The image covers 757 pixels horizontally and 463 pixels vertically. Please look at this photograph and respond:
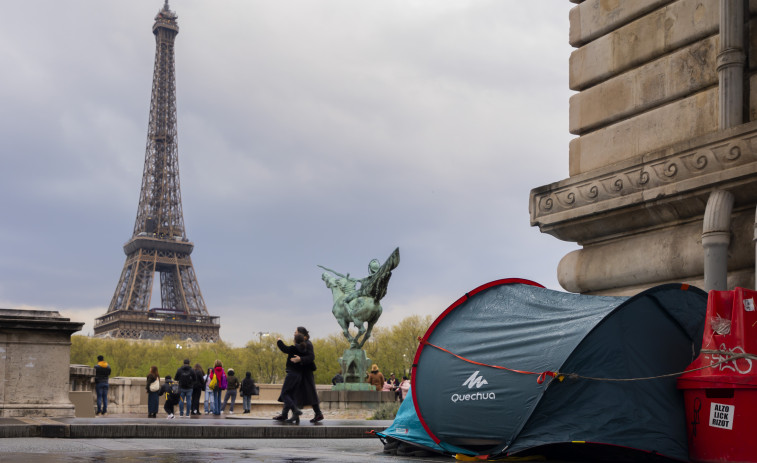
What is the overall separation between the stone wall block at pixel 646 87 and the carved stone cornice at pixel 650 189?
0.72m

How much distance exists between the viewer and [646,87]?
9.20 metres

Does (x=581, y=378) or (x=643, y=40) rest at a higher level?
(x=643, y=40)

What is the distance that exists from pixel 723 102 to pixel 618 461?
335 cm

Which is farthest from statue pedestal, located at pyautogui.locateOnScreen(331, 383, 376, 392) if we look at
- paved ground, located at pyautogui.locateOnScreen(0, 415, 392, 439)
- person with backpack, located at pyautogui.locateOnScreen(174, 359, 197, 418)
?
paved ground, located at pyautogui.locateOnScreen(0, 415, 392, 439)

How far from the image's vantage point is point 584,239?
9.62 m

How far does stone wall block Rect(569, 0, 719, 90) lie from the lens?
8.82 meters

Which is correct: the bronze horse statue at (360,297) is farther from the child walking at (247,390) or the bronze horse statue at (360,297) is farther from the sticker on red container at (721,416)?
the sticker on red container at (721,416)

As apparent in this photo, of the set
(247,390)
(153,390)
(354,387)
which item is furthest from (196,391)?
(354,387)

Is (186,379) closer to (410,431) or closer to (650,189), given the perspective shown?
(410,431)

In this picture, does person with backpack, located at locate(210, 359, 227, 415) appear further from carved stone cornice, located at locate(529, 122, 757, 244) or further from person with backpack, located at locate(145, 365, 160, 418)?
carved stone cornice, located at locate(529, 122, 757, 244)

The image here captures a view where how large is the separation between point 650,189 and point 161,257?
117458 mm

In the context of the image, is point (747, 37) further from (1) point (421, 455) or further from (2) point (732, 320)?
(1) point (421, 455)

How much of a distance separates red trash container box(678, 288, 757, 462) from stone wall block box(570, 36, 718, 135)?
2.48 metres

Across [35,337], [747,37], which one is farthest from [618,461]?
[35,337]
